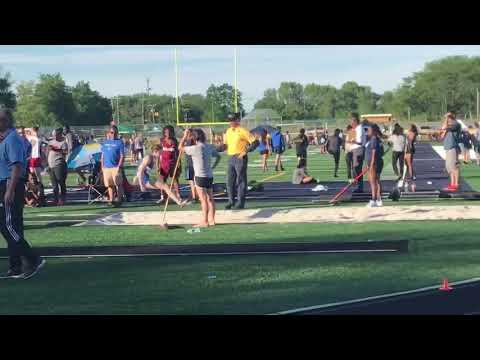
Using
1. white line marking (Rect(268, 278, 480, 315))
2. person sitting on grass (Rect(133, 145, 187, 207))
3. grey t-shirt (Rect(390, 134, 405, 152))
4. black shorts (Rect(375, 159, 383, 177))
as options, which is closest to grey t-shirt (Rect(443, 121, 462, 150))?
black shorts (Rect(375, 159, 383, 177))

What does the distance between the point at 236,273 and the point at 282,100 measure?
355 feet

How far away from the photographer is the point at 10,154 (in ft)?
33.0

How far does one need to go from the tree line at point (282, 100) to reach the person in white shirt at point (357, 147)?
4972cm

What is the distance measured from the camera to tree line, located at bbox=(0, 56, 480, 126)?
82812mm

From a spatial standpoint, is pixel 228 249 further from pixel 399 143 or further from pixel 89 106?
pixel 89 106

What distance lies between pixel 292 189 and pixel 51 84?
7484cm

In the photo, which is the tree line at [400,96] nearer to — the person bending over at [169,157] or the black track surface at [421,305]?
the person bending over at [169,157]

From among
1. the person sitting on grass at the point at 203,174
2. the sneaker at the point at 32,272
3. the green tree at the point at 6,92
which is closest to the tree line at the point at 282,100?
the green tree at the point at 6,92

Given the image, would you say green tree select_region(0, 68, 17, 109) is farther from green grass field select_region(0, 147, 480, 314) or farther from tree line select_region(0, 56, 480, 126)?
green grass field select_region(0, 147, 480, 314)

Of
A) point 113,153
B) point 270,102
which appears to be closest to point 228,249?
point 113,153

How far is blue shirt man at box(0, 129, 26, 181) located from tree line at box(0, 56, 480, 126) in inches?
2344

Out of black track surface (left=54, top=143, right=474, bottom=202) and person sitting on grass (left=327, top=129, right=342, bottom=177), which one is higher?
person sitting on grass (left=327, top=129, right=342, bottom=177)

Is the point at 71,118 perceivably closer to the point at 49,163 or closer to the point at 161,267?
the point at 49,163
